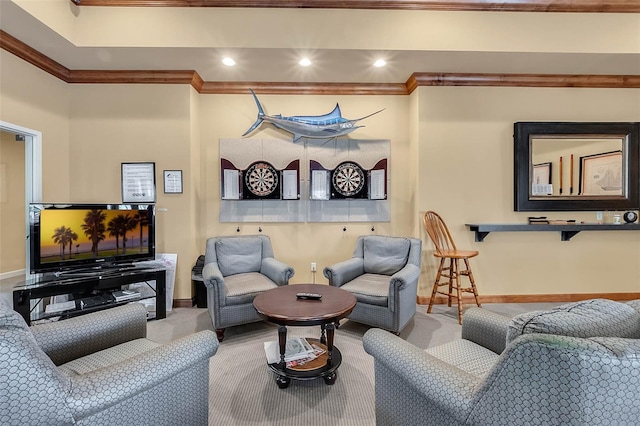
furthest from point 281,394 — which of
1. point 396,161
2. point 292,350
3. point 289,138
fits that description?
point 396,161

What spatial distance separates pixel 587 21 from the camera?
3092mm

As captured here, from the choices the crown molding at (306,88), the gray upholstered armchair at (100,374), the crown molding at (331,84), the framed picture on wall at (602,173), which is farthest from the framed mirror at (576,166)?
the gray upholstered armchair at (100,374)

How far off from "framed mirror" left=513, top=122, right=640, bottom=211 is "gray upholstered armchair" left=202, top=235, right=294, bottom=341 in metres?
3.13

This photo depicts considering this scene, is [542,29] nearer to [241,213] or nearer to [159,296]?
[241,213]

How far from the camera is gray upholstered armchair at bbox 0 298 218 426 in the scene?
3.15 ft

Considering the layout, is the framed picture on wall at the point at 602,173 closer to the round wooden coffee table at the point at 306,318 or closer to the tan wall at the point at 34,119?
the round wooden coffee table at the point at 306,318

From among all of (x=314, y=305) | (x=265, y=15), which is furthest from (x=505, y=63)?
(x=314, y=305)

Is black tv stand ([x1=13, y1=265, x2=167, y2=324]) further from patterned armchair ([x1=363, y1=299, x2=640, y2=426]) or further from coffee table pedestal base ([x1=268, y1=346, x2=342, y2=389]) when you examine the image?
patterned armchair ([x1=363, y1=299, x2=640, y2=426])

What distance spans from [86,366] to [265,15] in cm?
320

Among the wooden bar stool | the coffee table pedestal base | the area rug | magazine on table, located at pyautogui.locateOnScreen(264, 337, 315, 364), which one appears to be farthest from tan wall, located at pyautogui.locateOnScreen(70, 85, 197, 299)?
the wooden bar stool

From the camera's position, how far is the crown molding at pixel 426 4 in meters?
2.95

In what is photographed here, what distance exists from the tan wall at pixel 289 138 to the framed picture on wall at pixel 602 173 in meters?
Answer: 2.12

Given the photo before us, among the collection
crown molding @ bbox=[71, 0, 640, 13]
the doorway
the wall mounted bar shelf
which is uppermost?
crown molding @ bbox=[71, 0, 640, 13]

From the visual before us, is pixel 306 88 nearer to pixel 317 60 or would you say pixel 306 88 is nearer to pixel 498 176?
pixel 317 60
